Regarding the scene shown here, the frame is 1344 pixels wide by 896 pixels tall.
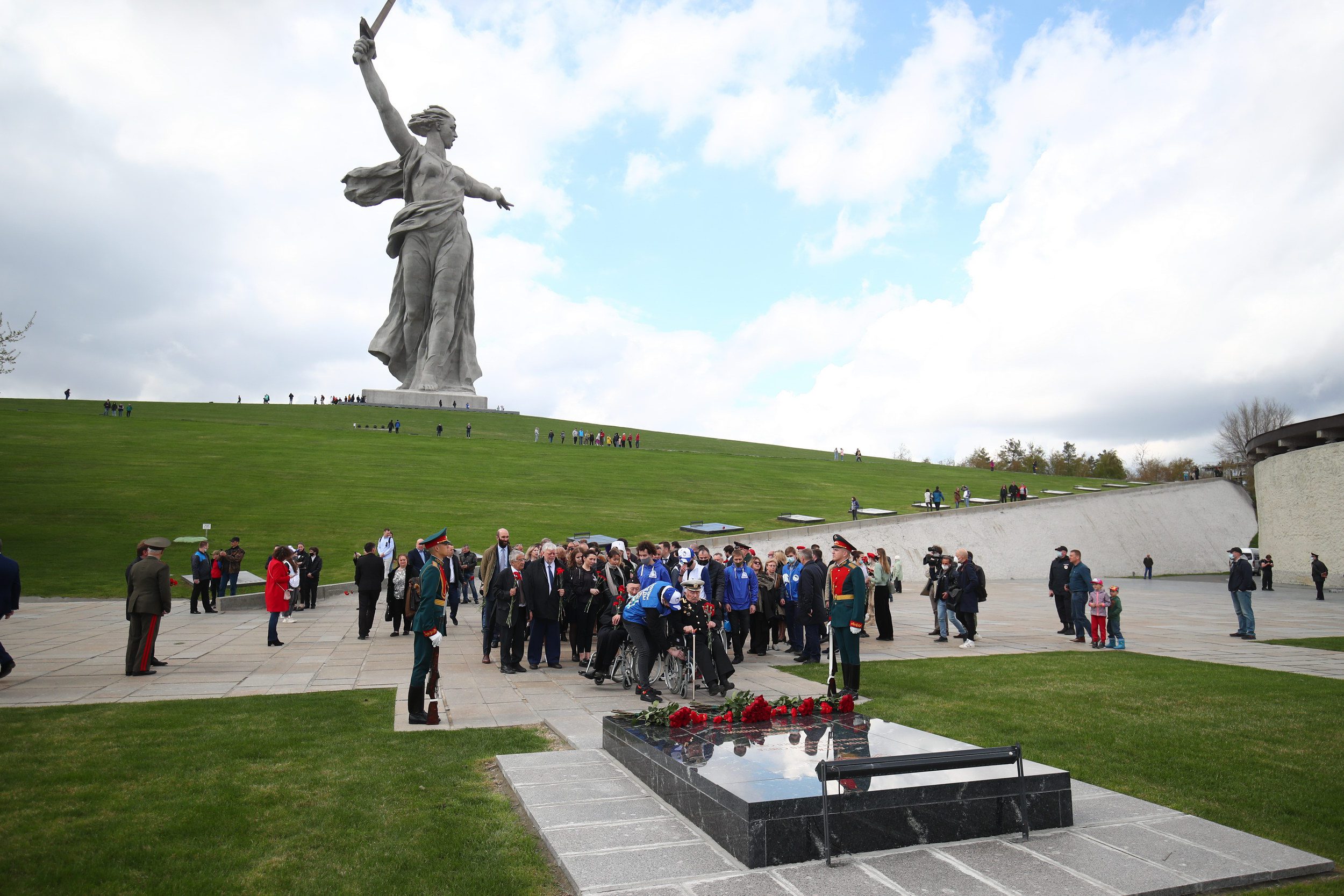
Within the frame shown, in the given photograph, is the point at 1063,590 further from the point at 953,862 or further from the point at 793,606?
the point at 953,862

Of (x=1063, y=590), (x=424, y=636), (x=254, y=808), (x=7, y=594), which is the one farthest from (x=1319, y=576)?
(x=7, y=594)

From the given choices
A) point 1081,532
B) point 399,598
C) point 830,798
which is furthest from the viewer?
point 1081,532

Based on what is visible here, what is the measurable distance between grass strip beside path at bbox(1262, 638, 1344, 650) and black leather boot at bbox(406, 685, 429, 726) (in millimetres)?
14341

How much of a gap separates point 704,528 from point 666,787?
68.6 feet

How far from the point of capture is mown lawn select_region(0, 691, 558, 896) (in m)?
4.35

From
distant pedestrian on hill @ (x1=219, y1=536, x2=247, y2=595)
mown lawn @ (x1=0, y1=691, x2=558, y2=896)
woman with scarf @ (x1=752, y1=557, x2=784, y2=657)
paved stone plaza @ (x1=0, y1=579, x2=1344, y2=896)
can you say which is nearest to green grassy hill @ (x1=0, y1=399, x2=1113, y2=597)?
distant pedestrian on hill @ (x1=219, y1=536, x2=247, y2=595)

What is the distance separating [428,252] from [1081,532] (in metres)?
48.2

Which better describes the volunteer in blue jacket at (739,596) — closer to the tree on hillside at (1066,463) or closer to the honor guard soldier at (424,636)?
the honor guard soldier at (424,636)

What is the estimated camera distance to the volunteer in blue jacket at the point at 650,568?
34.8ft

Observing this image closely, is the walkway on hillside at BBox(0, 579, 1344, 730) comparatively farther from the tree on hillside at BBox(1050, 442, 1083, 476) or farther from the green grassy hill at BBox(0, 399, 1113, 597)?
the tree on hillside at BBox(1050, 442, 1083, 476)

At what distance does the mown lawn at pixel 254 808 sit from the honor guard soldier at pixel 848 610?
3.93m

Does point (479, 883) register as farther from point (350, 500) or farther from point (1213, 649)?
point (350, 500)

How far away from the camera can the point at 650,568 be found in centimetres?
1073

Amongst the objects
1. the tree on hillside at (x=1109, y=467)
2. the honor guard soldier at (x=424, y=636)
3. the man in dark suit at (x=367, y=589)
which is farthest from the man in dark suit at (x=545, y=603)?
the tree on hillside at (x=1109, y=467)
